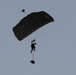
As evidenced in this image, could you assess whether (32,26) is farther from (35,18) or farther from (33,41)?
(33,41)

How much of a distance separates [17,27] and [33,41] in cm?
246

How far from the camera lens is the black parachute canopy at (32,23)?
Result: 31.9m

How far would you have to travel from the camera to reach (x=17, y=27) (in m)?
33.7

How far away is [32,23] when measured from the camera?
32.2 meters

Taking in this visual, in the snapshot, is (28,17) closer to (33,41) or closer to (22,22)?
(22,22)

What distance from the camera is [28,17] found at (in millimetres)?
32812

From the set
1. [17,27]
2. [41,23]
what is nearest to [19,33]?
[17,27]

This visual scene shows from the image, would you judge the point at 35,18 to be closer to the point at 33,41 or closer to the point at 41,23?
the point at 41,23

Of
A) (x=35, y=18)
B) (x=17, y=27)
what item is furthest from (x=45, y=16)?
(x=17, y=27)

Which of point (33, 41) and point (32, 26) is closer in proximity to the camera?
point (32, 26)

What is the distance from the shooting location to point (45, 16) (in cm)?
3275

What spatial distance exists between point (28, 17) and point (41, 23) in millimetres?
1690

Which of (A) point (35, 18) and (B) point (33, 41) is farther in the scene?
(B) point (33, 41)

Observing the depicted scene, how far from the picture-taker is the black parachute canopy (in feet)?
105
